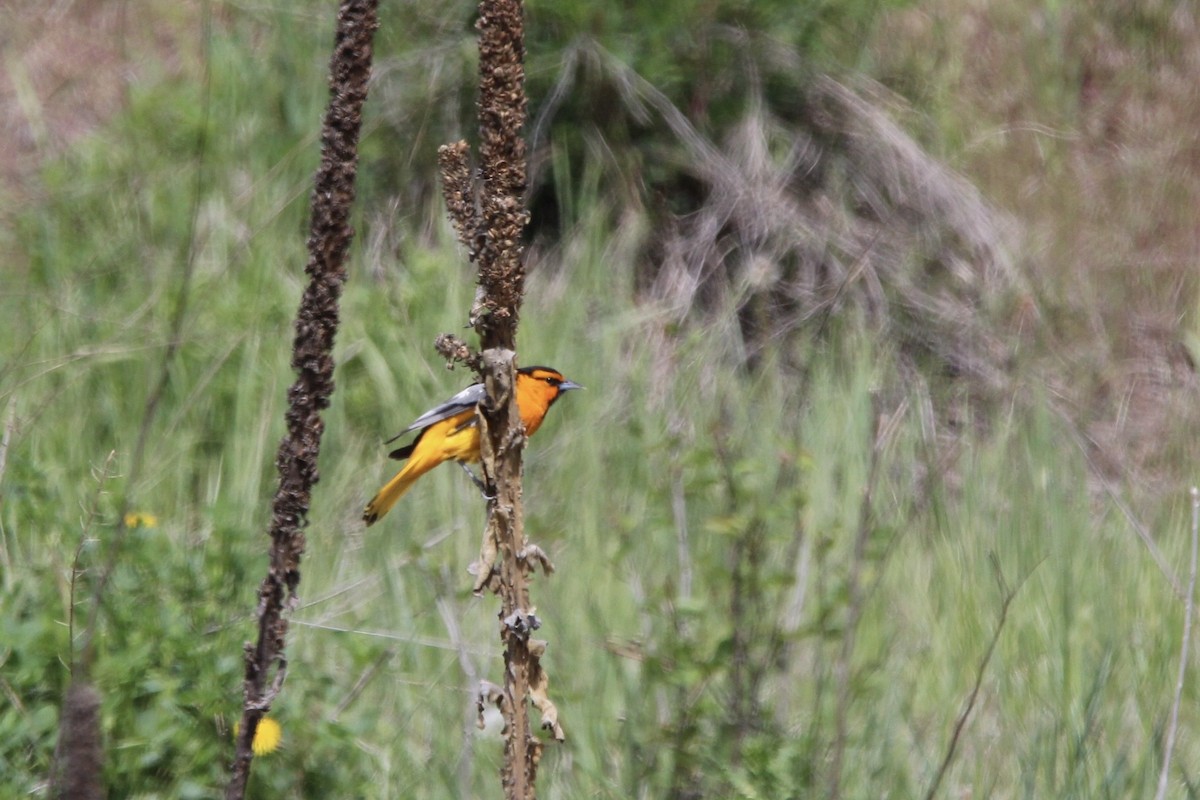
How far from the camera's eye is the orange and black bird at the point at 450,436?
4.27 metres

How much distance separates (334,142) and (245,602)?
1930 mm

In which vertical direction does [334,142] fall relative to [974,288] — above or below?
above

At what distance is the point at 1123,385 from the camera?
623 centimetres

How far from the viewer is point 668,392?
5.05 metres

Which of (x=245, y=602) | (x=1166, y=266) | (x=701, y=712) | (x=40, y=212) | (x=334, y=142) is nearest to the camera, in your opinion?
(x=334, y=142)

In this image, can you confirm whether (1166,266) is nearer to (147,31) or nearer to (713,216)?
(713,216)

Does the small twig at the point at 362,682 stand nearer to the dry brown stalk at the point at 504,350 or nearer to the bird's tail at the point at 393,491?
the bird's tail at the point at 393,491

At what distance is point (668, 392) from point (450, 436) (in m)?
1.00

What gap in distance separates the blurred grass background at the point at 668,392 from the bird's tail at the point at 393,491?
6cm

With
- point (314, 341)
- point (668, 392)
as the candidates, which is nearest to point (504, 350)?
point (314, 341)

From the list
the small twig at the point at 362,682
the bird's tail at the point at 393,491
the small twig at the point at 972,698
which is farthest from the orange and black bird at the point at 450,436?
the small twig at the point at 972,698

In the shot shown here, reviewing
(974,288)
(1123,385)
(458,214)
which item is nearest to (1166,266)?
(1123,385)

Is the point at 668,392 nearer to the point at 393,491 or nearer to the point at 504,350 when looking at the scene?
the point at 393,491

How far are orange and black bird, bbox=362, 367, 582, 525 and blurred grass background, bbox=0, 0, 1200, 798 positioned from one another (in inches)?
3.5
